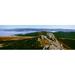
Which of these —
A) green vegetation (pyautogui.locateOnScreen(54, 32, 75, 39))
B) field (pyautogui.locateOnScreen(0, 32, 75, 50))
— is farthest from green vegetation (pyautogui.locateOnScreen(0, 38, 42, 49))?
green vegetation (pyautogui.locateOnScreen(54, 32, 75, 39))

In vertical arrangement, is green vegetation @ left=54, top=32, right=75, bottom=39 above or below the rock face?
above

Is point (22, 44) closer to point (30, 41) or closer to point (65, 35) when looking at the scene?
point (30, 41)

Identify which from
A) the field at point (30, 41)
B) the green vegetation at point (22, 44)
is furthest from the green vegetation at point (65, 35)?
the green vegetation at point (22, 44)

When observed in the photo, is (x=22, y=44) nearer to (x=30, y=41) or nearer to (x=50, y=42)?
(x=30, y=41)

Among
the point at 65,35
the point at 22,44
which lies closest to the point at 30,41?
the point at 22,44

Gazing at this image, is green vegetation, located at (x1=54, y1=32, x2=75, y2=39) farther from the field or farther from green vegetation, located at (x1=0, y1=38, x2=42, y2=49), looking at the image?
green vegetation, located at (x1=0, y1=38, x2=42, y2=49)

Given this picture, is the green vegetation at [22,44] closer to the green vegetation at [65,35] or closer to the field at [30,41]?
the field at [30,41]

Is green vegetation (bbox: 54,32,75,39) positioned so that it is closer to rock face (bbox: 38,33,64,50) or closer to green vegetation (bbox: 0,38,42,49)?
rock face (bbox: 38,33,64,50)
